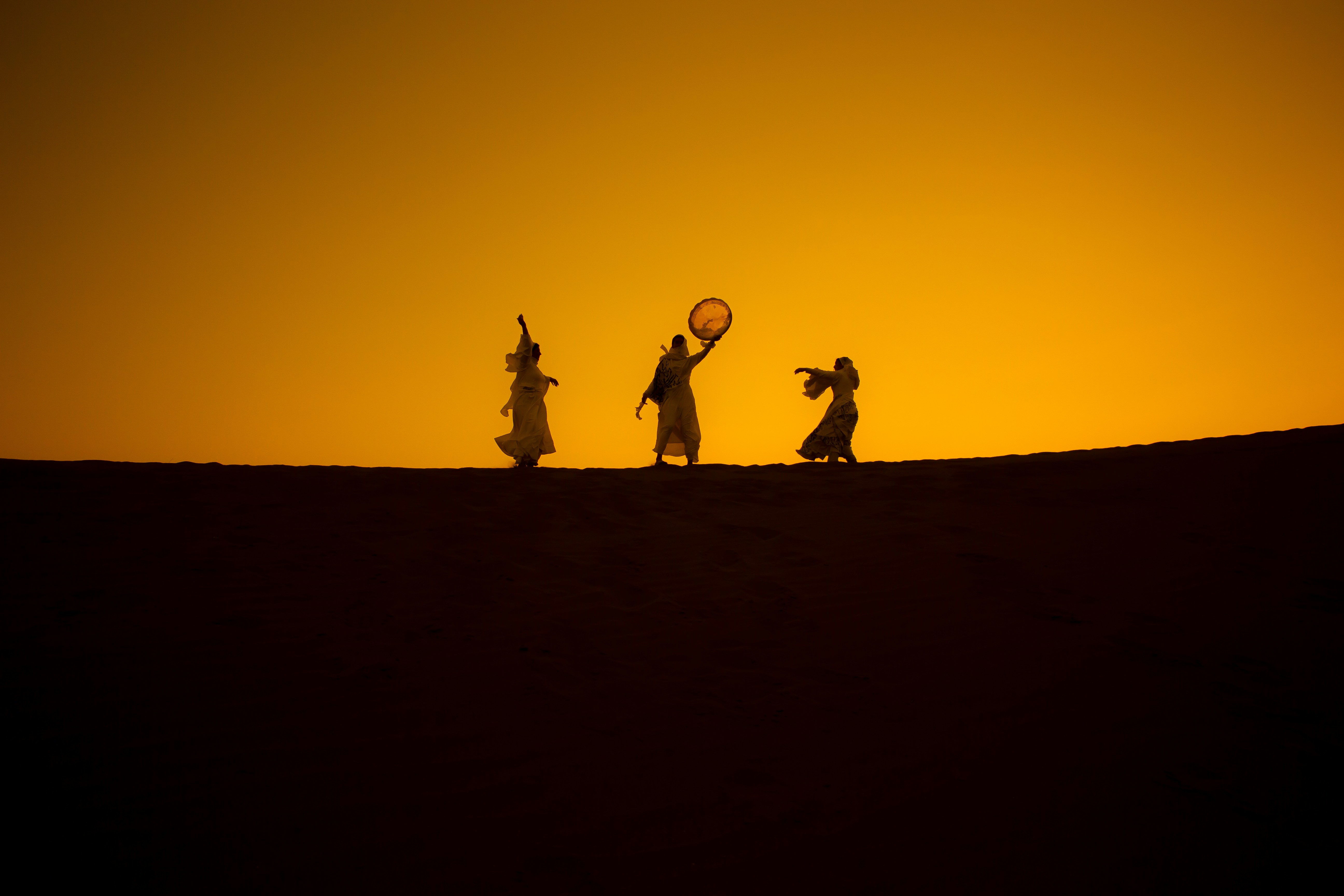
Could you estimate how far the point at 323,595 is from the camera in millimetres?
4152

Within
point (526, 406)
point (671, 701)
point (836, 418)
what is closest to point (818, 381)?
point (836, 418)

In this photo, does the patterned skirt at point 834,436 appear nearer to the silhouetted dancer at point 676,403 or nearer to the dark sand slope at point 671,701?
the silhouetted dancer at point 676,403

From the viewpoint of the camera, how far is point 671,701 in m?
3.15

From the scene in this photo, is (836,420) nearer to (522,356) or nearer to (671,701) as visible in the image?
(522,356)

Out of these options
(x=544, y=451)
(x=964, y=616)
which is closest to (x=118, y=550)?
(x=964, y=616)

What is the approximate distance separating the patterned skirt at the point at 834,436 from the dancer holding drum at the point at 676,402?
1.65m

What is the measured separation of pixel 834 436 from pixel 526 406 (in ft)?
14.4

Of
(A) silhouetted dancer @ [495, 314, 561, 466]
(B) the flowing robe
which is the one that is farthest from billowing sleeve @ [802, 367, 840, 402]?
(A) silhouetted dancer @ [495, 314, 561, 466]

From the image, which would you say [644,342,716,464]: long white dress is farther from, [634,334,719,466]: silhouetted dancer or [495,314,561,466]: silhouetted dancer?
[495,314,561,466]: silhouetted dancer

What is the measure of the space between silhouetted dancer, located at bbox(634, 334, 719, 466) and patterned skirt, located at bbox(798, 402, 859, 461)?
1.64 m

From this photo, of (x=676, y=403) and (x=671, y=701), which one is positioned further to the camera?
(x=676, y=403)

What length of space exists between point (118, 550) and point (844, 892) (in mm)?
4623

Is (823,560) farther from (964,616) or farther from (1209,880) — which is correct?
(1209,880)

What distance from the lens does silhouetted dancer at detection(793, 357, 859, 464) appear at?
36.4 feet
